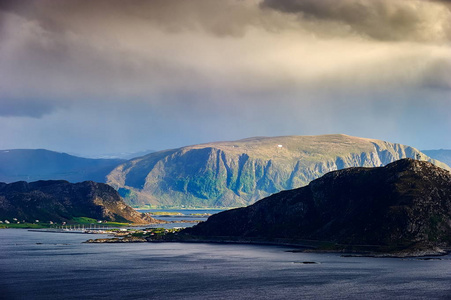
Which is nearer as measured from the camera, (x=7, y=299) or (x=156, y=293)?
(x=7, y=299)

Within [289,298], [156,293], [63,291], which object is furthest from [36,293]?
[289,298]

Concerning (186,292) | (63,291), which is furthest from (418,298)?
(63,291)

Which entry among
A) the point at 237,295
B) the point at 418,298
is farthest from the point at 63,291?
the point at 418,298

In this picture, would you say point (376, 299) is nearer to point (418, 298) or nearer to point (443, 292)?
point (418, 298)

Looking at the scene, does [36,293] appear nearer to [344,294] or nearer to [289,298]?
[289,298]

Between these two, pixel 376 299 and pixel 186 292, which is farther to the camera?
pixel 186 292

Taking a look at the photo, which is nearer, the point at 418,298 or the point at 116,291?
the point at 418,298

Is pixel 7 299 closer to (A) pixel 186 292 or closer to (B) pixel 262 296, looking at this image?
(A) pixel 186 292
